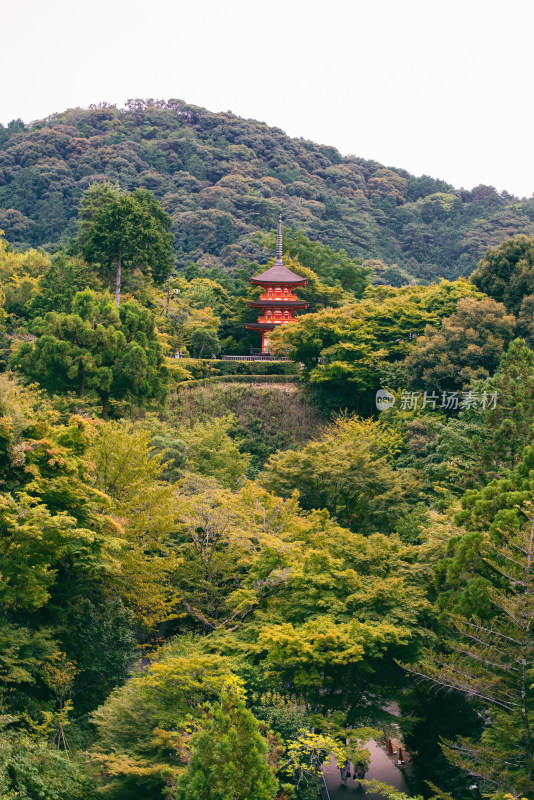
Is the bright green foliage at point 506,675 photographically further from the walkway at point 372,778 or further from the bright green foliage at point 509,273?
the bright green foliage at point 509,273

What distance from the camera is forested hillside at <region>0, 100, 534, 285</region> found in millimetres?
71250

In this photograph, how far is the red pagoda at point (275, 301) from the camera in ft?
133

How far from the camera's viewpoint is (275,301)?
40.6 meters

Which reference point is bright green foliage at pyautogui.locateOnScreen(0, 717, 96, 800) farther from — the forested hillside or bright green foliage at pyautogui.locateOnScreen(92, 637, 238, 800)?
the forested hillside

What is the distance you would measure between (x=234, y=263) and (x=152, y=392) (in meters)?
39.5

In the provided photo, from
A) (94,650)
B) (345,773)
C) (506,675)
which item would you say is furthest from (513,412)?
(94,650)

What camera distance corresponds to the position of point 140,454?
59.3 ft

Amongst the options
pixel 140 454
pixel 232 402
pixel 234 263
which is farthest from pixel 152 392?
pixel 234 263

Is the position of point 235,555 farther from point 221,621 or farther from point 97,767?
point 97,767

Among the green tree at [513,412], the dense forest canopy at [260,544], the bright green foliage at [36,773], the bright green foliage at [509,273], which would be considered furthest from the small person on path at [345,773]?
the bright green foliage at [509,273]

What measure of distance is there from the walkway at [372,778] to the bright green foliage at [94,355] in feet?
45.9

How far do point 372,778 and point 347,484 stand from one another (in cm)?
828

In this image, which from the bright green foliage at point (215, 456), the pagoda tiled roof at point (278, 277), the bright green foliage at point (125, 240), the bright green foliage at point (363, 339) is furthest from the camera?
the pagoda tiled roof at point (278, 277)

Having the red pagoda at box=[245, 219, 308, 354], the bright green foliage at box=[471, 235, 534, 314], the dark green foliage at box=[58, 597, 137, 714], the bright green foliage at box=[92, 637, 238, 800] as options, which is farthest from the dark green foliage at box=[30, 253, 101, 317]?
the bright green foliage at box=[92, 637, 238, 800]
